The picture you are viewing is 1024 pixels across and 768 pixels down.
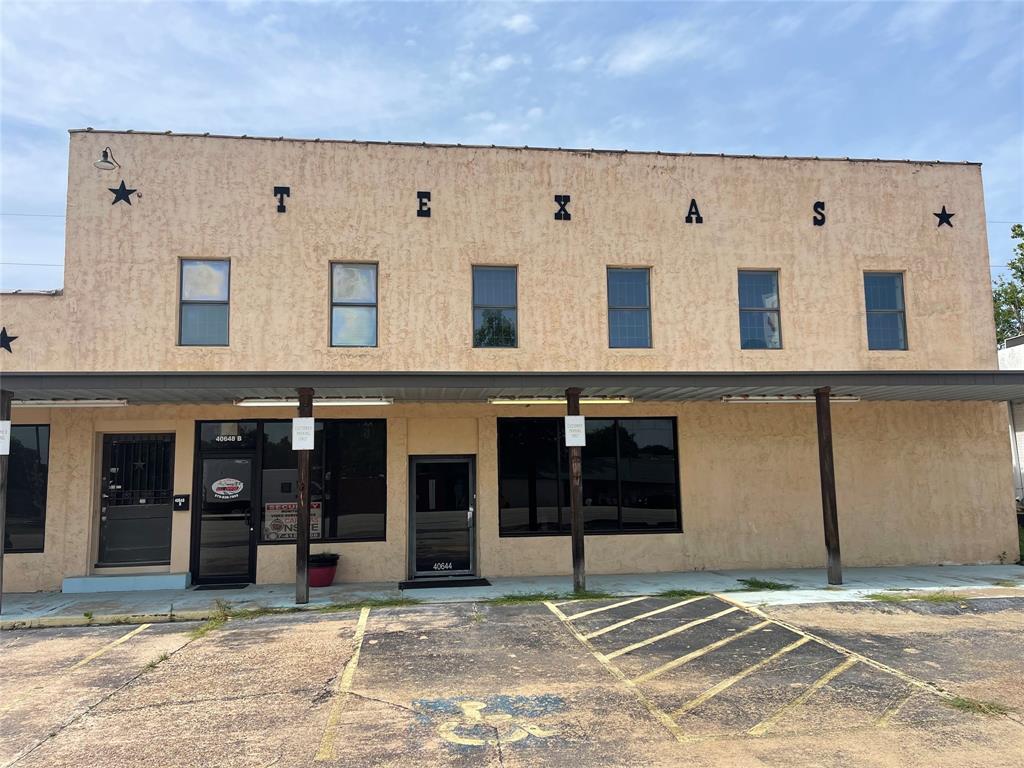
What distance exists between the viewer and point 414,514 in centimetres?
1266

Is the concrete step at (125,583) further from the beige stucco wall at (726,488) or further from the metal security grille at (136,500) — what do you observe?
the metal security grille at (136,500)

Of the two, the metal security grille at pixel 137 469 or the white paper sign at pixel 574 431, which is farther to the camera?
the metal security grille at pixel 137 469

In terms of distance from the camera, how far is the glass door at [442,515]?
12656 millimetres

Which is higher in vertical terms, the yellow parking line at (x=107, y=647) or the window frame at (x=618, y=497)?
the window frame at (x=618, y=497)

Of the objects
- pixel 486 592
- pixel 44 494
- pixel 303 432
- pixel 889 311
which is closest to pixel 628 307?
pixel 889 311

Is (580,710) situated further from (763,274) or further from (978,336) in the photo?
(978,336)

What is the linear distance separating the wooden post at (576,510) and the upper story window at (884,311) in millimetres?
6440

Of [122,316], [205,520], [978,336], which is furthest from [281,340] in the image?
[978,336]


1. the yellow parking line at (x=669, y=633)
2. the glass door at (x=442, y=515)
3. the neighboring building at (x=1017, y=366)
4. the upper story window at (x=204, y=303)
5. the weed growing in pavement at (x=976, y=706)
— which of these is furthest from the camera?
the neighboring building at (x=1017, y=366)

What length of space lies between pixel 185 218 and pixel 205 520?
530 cm

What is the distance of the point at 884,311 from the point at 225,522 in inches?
514

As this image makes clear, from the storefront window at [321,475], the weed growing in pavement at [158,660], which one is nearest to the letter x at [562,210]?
the storefront window at [321,475]

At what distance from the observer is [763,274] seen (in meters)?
13.5

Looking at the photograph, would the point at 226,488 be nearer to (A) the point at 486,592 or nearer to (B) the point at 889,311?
(A) the point at 486,592
